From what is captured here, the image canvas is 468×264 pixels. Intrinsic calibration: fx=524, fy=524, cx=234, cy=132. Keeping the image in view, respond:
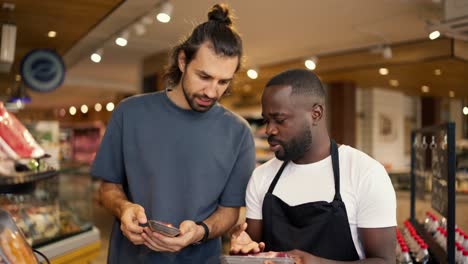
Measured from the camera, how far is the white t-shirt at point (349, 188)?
5.73ft

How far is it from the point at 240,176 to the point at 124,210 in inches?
21.0

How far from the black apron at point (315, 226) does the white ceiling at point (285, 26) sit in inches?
166

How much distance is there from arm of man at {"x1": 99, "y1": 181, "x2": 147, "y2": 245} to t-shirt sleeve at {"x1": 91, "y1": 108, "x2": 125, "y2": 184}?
0.16ft

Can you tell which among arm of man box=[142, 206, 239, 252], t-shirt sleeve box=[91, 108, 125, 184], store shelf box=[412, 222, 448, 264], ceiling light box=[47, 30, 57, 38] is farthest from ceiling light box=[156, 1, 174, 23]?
arm of man box=[142, 206, 239, 252]

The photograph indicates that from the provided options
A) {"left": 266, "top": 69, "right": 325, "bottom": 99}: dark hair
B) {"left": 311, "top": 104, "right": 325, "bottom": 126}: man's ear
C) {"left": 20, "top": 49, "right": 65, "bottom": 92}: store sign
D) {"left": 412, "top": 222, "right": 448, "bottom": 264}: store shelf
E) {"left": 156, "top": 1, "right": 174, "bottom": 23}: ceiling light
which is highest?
{"left": 156, "top": 1, "right": 174, "bottom": 23}: ceiling light

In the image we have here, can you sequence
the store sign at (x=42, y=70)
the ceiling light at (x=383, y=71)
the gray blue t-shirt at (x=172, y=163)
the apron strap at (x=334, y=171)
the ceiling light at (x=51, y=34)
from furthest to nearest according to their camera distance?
1. the ceiling light at (x=383, y=71)
2. the store sign at (x=42, y=70)
3. the ceiling light at (x=51, y=34)
4. the gray blue t-shirt at (x=172, y=163)
5. the apron strap at (x=334, y=171)

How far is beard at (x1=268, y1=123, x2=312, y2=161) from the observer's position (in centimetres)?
188

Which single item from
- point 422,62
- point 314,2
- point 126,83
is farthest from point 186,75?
point 126,83

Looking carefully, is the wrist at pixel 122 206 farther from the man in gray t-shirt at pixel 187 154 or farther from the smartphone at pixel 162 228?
the smartphone at pixel 162 228

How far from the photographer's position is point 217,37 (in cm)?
216

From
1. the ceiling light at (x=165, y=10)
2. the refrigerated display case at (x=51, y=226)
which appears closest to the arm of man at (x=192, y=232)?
the refrigerated display case at (x=51, y=226)

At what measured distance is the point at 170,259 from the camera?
87.0 inches

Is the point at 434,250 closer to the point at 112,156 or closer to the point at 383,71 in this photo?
the point at 112,156

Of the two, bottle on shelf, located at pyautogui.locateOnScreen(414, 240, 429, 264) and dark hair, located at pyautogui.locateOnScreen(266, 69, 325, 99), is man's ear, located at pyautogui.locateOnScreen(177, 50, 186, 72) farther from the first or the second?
bottle on shelf, located at pyautogui.locateOnScreen(414, 240, 429, 264)
